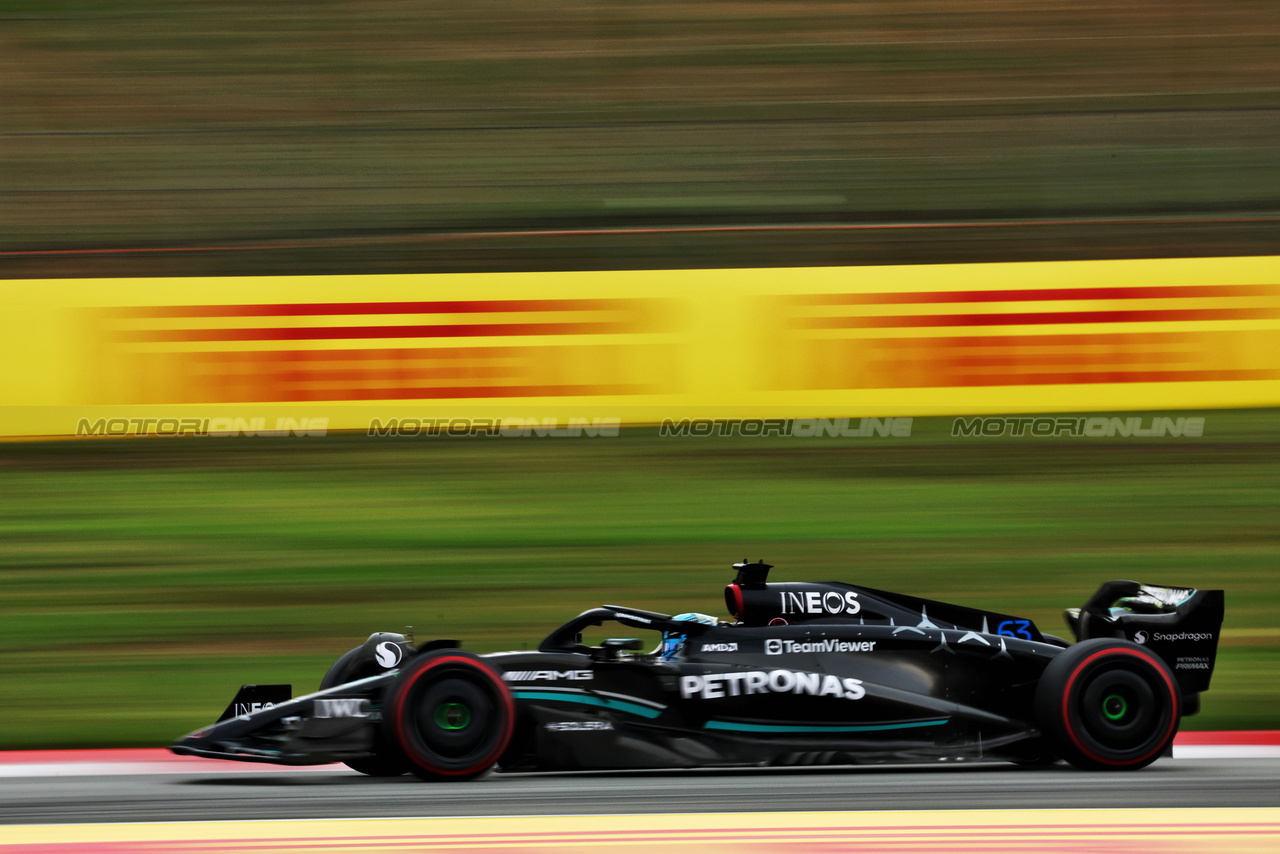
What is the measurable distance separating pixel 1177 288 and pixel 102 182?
796cm

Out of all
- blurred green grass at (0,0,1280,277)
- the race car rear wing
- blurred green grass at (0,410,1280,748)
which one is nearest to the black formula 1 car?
the race car rear wing

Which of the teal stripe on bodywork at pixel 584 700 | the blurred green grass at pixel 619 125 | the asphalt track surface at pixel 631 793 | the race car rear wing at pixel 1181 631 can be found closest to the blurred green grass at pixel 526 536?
the blurred green grass at pixel 619 125

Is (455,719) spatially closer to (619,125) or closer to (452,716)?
(452,716)

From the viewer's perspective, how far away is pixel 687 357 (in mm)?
9273

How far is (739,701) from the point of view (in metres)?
5.31

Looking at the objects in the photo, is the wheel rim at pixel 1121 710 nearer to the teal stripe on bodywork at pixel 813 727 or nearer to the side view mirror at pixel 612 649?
the teal stripe on bodywork at pixel 813 727

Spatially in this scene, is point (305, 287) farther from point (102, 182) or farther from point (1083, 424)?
point (1083, 424)

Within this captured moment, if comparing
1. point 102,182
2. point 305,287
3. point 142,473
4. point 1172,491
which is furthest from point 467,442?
point 1172,491

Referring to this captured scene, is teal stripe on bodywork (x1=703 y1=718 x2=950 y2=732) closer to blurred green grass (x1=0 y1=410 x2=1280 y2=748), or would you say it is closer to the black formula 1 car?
the black formula 1 car

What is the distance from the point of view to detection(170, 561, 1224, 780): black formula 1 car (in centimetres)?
511

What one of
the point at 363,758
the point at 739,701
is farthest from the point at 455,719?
the point at 739,701

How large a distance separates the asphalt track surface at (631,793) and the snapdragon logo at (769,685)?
12.1 inches

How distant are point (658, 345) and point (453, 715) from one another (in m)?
4.48

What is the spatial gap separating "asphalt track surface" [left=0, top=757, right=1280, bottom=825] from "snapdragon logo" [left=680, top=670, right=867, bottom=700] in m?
0.31
